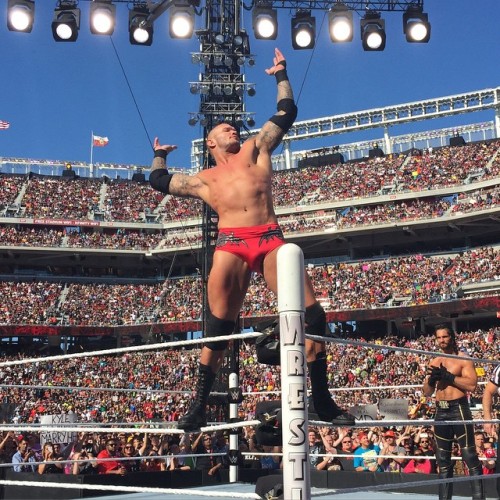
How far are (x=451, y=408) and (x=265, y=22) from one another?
21.7 ft

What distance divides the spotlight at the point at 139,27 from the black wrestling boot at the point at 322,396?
7311 mm

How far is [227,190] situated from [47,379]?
27.5m

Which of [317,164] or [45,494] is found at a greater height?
[317,164]

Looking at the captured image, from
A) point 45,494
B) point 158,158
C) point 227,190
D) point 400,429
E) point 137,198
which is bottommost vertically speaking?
point 45,494

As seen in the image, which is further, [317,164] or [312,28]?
[317,164]

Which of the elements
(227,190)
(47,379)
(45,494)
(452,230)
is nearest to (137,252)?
(47,379)

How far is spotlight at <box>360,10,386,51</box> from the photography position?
1030 cm

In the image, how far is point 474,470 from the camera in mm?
5656

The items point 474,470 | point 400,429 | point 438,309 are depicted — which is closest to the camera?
point 474,470

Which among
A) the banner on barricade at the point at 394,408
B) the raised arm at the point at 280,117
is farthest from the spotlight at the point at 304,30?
the raised arm at the point at 280,117

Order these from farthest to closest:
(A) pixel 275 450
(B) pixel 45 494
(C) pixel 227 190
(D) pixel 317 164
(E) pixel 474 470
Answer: (D) pixel 317 164, (A) pixel 275 450, (B) pixel 45 494, (E) pixel 474 470, (C) pixel 227 190

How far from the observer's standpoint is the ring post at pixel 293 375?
2.76 meters

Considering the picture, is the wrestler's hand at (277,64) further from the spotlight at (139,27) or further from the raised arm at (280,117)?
the spotlight at (139,27)

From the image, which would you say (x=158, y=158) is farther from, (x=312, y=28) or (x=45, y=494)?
(x=312, y=28)
